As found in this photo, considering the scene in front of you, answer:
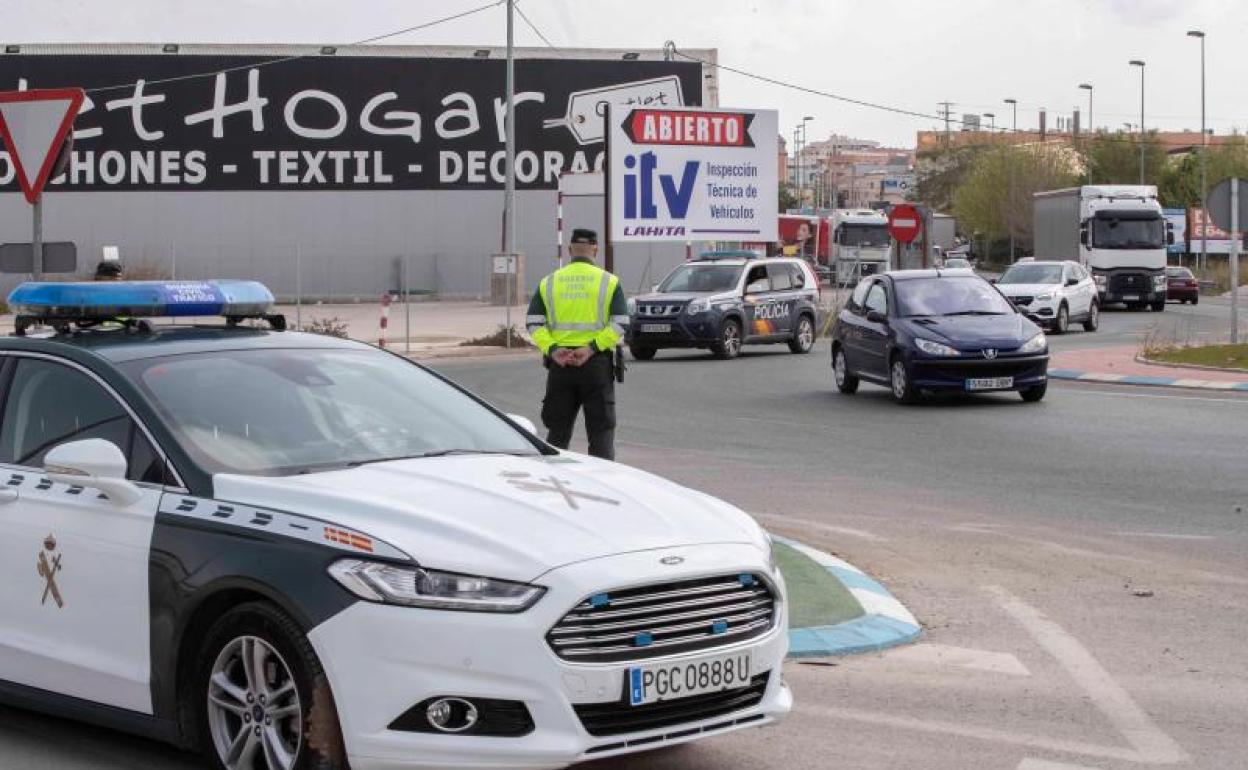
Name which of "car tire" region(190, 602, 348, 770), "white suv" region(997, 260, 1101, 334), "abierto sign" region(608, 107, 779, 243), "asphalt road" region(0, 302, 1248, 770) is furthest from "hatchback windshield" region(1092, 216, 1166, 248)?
"car tire" region(190, 602, 348, 770)

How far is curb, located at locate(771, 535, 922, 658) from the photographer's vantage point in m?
8.09

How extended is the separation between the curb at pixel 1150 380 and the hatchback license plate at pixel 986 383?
3684 millimetres

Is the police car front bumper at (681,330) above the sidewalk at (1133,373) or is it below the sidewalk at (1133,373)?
above

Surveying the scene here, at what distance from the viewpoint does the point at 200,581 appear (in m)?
5.68

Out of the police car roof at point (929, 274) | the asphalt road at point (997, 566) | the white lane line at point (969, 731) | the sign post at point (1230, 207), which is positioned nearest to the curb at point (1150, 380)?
the asphalt road at point (997, 566)

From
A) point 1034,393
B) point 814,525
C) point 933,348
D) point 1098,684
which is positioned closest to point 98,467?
point 1098,684

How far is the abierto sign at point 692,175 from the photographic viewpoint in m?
33.2

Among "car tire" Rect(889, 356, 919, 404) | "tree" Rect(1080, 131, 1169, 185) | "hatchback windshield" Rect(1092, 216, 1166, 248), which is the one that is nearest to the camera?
"car tire" Rect(889, 356, 919, 404)

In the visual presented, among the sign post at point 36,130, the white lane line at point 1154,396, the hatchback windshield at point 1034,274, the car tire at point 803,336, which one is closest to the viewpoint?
the sign post at point 36,130

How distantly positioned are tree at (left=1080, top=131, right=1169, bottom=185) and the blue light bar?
354 feet

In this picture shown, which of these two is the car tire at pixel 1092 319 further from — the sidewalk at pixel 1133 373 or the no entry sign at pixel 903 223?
the sidewalk at pixel 1133 373

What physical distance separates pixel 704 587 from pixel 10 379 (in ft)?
9.39

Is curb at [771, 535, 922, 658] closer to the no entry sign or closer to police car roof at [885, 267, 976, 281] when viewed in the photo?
police car roof at [885, 267, 976, 281]

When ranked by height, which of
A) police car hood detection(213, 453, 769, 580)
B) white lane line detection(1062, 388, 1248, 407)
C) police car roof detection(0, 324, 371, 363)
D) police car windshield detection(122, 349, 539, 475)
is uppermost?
police car roof detection(0, 324, 371, 363)
